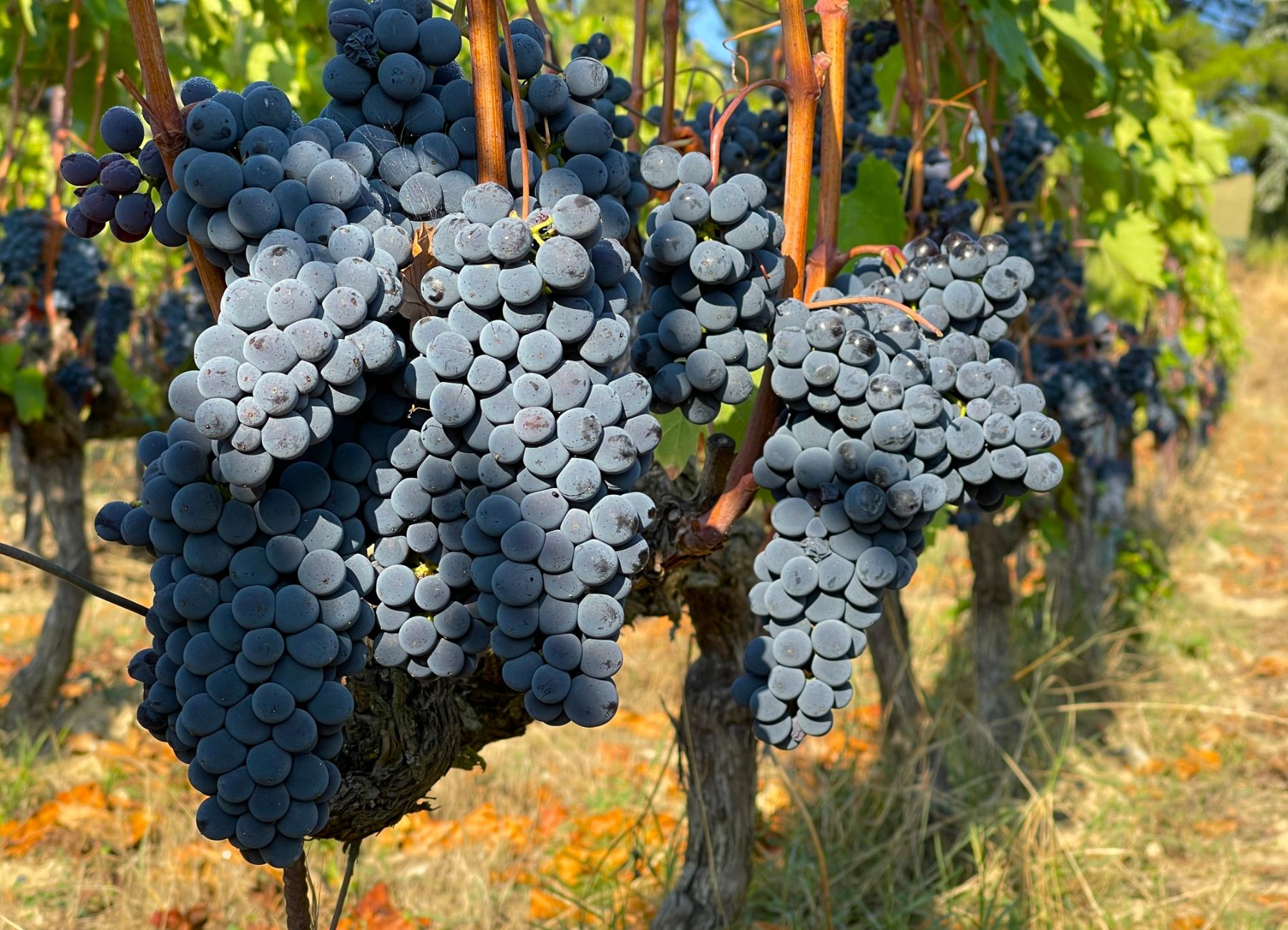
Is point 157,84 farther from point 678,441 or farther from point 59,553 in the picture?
point 59,553

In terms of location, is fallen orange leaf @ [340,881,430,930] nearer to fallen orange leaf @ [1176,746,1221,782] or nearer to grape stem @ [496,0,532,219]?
grape stem @ [496,0,532,219]

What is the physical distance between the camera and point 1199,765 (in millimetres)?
3830

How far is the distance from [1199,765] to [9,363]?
4302mm

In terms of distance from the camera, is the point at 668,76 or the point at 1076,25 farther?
the point at 1076,25

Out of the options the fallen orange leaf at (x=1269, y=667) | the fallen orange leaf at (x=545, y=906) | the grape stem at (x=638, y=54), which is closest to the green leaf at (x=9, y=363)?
the fallen orange leaf at (x=545, y=906)

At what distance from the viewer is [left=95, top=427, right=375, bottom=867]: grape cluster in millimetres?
817

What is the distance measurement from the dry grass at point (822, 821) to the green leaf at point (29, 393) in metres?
1.10

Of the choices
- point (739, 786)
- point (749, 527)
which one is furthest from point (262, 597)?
point (739, 786)

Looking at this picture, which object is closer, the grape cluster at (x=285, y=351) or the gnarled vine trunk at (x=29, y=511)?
the grape cluster at (x=285, y=351)

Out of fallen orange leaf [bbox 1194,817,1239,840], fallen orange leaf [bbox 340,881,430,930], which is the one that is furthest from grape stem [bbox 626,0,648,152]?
fallen orange leaf [bbox 1194,817,1239,840]

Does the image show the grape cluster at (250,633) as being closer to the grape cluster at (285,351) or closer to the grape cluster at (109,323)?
the grape cluster at (285,351)

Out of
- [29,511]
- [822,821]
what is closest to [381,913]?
[822,821]

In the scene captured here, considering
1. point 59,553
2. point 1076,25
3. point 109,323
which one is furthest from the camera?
point 109,323

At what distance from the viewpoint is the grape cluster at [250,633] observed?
2.68 feet
